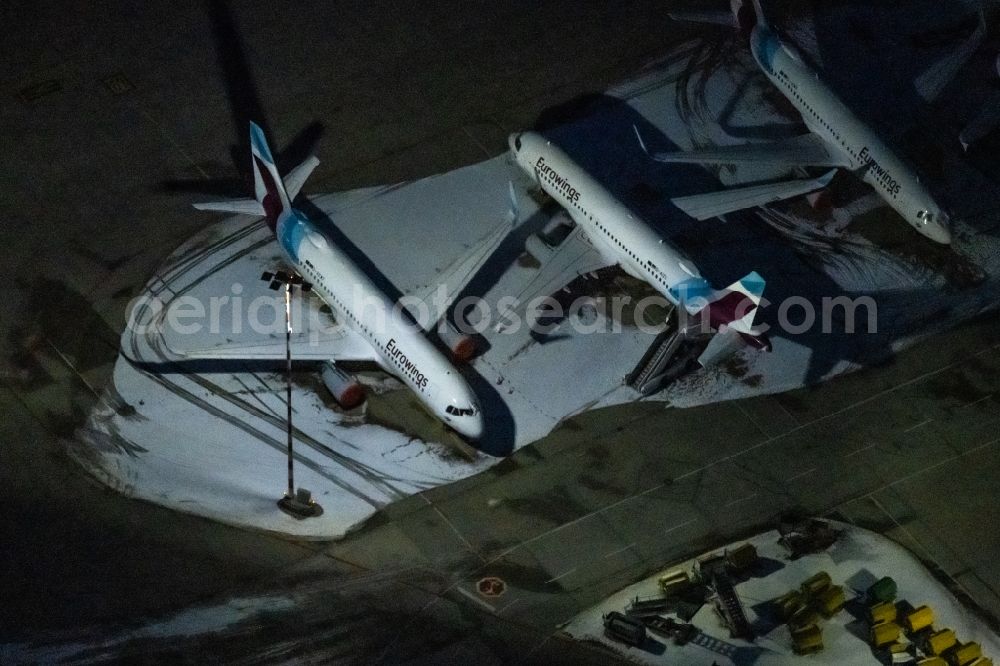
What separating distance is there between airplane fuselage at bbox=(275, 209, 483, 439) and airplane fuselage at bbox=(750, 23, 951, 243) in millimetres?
33097

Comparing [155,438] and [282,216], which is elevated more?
[282,216]

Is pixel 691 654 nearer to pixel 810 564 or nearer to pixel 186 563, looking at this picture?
pixel 810 564

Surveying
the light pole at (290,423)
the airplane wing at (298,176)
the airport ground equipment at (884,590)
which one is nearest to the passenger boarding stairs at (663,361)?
the airport ground equipment at (884,590)

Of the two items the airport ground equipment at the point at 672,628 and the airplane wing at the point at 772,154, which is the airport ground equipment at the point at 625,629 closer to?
the airport ground equipment at the point at 672,628

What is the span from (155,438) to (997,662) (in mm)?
45616

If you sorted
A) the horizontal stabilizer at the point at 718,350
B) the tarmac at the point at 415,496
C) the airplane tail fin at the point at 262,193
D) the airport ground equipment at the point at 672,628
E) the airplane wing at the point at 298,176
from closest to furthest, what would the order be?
the airport ground equipment at the point at 672,628 < the tarmac at the point at 415,496 < the airplane tail fin at the point at 262,193 < the horizontal stabilizer at the point at 718,350 < the airplane wing at the point at 298,176

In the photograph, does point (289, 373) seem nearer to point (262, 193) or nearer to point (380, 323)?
point (380, 323)

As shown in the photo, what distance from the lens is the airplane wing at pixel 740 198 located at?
9012cm

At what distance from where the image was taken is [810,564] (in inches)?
2904

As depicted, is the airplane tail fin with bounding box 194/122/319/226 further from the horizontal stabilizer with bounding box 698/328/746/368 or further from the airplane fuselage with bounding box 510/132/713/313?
the horizontal stabilizer with bounding box 698/328/746/368

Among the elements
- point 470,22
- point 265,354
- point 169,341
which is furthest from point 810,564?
point 470,22

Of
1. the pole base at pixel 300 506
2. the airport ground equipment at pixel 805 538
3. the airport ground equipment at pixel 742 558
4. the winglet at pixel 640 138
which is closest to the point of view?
the airport ground equipment at pixel 742 558

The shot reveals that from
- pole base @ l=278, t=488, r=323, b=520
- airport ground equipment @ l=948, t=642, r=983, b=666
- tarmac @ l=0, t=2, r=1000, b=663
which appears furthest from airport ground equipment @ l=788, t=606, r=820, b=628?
pole base @ l=278, t=488, r=323, b=520

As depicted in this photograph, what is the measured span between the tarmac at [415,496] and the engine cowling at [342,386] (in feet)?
23.0
